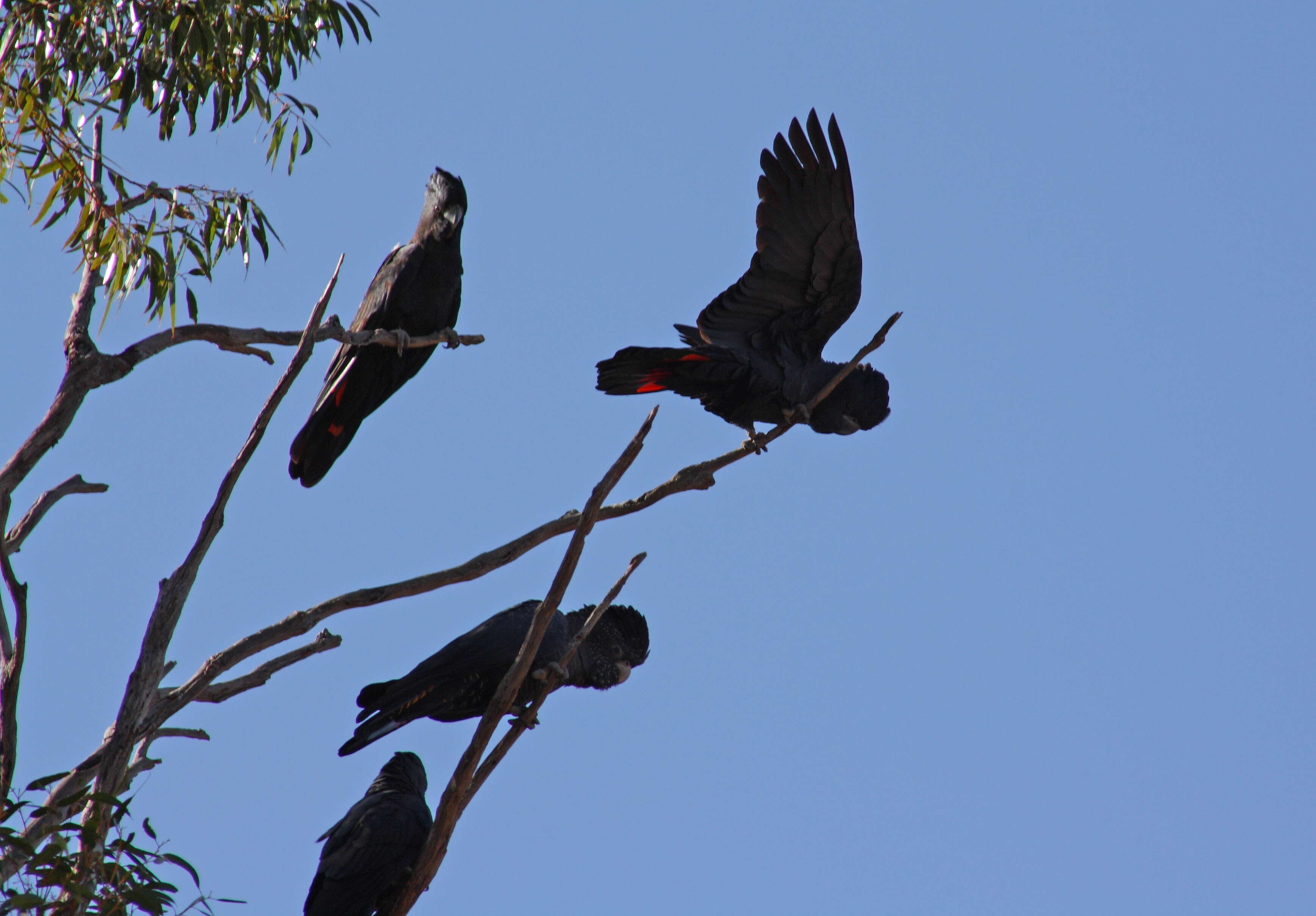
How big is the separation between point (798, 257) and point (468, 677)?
1776mm

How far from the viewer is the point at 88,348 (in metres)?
3.74

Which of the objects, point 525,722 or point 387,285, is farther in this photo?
point 387,285

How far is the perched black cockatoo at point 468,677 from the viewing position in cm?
409

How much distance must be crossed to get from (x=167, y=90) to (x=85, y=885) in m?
2.87

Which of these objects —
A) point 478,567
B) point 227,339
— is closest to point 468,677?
point 478,567

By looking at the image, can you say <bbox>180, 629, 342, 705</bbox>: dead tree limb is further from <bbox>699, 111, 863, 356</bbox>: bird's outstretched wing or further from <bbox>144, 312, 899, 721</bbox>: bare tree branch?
<bbox>699, 111, 863, 356</bbox>: bird's outstretched wing


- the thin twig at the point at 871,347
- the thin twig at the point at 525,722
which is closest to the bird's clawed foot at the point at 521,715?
the thin twig at the point at 525,722

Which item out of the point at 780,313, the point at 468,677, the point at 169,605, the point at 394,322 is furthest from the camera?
the point at 394,322

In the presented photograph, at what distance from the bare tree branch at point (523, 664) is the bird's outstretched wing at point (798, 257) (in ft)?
3.83

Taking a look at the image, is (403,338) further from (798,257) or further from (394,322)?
(798,257)

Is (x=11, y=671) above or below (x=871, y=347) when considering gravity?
below

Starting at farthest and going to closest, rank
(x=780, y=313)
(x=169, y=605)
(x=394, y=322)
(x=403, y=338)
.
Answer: (x=394, y=322) < (x=780, y=313) < (x=403, y=338) < (x=169, y=605)

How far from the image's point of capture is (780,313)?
4.70 meters

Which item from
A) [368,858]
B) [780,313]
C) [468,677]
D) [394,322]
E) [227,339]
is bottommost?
[368,858]
